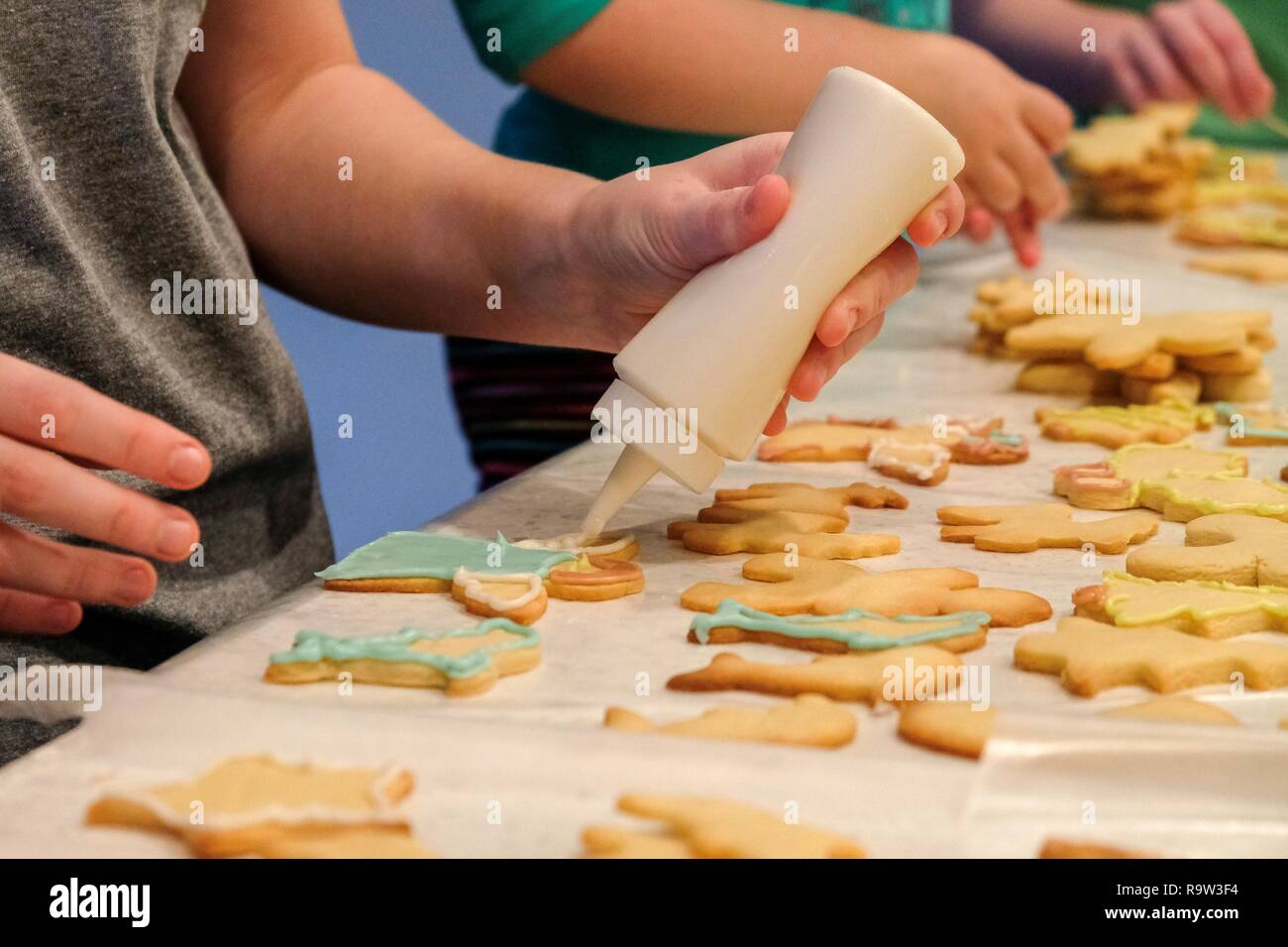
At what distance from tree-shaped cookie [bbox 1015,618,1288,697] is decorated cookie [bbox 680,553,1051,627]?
4 cm

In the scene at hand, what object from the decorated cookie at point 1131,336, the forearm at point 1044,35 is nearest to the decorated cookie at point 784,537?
the decorated cookie at point 1131,336

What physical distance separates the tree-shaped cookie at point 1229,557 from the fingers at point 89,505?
1.44ft

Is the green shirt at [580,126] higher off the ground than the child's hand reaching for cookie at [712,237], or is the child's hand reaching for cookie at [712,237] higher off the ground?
the green shirt at [580,126]

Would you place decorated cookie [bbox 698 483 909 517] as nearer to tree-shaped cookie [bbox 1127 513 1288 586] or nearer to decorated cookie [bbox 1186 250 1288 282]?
tree-shaped cookie [bbox 1127 513 1288 586]

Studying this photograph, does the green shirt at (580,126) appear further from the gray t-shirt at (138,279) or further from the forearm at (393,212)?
the gray t-shirt at (138,279)

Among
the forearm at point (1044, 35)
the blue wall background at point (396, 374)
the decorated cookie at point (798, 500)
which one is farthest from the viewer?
the blue wall background at point (396, 374)

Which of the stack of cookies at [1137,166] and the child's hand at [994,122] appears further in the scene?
the stack of cookies at [1137,166]

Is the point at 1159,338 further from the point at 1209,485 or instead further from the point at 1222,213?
the point at 1222,213

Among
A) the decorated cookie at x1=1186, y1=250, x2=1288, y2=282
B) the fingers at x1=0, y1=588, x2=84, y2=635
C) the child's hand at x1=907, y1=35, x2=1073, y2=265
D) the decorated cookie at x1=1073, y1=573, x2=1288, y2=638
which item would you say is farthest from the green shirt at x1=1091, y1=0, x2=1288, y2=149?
the fingers at x1=0, y1=588, x2=84, y2=635

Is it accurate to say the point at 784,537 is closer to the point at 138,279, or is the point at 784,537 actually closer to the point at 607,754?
the point at 607,754

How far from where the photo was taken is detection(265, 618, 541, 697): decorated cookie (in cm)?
54

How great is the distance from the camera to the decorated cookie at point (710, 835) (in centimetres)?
41
